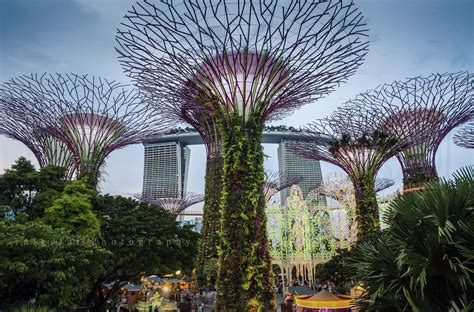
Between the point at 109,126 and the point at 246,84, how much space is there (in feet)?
37.0

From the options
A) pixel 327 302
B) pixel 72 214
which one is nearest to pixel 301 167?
pixel 327 302

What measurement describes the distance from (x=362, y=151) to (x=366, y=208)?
3.24 m

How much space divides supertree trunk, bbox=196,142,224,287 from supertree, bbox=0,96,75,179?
975 centimetres

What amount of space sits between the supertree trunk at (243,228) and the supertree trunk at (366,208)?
407 inches

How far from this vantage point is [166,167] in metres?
101

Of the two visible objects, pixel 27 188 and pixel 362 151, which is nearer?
pixel 27 188

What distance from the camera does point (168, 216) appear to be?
18.8 m

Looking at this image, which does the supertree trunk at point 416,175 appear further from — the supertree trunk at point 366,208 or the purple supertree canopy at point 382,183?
the purple supertree canopy at point 382,183

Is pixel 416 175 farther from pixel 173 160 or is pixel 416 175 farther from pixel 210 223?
pixel 173 160

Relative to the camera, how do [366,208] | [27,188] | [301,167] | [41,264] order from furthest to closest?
1. [301,167]
2. [366,208]
3. [27,188]
4. [41,264]

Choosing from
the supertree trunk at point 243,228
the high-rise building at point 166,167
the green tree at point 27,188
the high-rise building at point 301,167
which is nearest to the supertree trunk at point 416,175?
the supertree trunk at point 243,228

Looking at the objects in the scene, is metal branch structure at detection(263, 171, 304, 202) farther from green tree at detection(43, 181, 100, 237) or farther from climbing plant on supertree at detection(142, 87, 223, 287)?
green tree at detection(43, 181, 100, 237)

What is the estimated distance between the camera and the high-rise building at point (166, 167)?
329 feet

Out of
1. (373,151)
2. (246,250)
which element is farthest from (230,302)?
(373,151)
